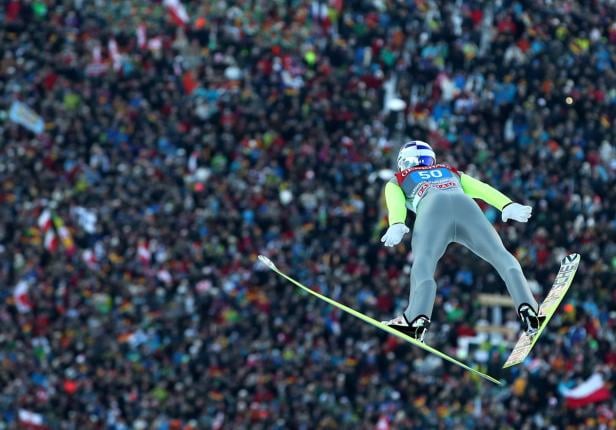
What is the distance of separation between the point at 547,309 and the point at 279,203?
12.8 meters

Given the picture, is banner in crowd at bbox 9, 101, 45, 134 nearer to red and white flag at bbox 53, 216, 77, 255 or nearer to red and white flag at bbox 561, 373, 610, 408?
red and white flag at bbox 53, 216, 77, 255

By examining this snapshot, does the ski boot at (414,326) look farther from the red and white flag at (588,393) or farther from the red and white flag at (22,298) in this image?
the red and white flag at (22,298)

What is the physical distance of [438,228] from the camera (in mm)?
12984

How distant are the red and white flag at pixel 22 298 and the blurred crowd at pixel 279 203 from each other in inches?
1.4

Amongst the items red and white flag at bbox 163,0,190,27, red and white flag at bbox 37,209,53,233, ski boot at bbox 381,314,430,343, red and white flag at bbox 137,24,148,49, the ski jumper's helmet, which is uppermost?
the ski jumper's helmet

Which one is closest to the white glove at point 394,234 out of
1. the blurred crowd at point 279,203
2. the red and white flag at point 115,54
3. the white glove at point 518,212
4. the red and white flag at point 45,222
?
the white glove at point 518,212

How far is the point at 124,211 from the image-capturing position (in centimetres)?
2583

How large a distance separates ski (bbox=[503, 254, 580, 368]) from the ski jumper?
0.32 metres

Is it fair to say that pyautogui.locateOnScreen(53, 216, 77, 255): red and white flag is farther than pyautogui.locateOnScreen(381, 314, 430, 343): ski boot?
Yes

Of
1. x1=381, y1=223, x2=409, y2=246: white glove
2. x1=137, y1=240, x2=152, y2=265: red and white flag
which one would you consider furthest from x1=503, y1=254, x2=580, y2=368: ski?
x1=137, y1=240, x2=152, y2=265: red and white flag

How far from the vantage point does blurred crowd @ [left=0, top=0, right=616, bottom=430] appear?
76.8 ft

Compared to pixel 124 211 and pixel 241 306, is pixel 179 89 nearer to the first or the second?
pixel 124 211

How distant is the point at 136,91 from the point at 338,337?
690 cm

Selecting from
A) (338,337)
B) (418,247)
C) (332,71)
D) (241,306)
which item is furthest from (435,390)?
(418,247)
